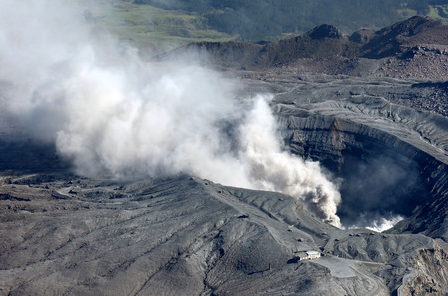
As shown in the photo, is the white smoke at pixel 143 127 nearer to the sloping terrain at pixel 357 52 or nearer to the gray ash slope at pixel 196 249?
the gray ash slope at pixel 196 249

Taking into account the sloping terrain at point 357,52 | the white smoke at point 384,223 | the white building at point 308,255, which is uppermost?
the sloping terrain at point 357,52

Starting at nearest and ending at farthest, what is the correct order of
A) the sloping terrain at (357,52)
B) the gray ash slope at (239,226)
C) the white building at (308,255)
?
the gray ash slope at (239,226) < the white building at (308,255) < the sloping terrain at (357,52)

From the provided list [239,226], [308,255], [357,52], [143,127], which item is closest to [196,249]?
[239,226]

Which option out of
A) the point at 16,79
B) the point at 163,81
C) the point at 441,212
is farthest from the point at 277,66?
the point at 441,212

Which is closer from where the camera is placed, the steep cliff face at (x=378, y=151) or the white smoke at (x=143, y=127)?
the steep cliff face at (x=378, y=151)

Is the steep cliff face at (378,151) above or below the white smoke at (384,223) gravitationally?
above

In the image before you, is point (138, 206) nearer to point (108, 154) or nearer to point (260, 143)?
point (108, 154)

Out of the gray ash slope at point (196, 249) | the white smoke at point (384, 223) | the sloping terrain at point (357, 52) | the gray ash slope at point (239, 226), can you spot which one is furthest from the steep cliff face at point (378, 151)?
the sloping terrain at point (357, 52)

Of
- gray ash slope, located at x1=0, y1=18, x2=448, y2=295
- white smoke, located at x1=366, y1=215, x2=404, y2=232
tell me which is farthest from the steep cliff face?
white smoke, located at x1=366, y1=215, x2=404, y2=232

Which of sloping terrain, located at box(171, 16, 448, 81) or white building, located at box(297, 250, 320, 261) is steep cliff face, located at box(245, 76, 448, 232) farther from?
sloping terrain, located at box(171, 16, 448, 81)
